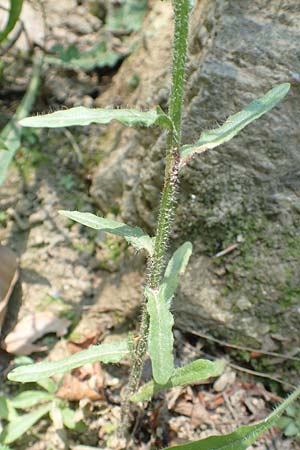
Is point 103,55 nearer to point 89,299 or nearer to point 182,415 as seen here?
point 89,299

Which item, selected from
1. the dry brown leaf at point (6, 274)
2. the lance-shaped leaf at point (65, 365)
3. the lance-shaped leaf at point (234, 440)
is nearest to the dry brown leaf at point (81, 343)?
the dry brown leaf at point (6, 274)

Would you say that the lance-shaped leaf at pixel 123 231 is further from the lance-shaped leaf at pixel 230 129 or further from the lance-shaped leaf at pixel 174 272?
the lance-shaped leaf at pixel 230 129

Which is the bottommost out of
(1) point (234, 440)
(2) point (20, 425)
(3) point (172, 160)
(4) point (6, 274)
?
(2) point (20, 425)

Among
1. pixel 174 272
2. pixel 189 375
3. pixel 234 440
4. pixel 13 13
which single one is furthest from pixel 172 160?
pixel 13 13

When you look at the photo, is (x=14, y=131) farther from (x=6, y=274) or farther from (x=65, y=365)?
(x=65, y=365)

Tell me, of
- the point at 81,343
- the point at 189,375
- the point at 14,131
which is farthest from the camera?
the point at 14,131

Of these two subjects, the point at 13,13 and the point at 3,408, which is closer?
the point at 3,408

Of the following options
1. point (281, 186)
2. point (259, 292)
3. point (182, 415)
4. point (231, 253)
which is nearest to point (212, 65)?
point (281, 186)

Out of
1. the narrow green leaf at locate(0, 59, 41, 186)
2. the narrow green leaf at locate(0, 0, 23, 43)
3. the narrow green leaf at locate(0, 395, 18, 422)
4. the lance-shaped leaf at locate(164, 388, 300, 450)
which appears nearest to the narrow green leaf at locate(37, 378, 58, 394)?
the narrow green leaf at locate(0, 395, 18, 422)
